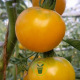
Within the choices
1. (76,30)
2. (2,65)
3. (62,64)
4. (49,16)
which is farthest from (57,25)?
(76,30)

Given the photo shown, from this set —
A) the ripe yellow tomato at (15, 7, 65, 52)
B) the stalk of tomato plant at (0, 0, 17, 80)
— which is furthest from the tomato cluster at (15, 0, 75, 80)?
the stalk of tomato plant at (0, 0, 17, 80)

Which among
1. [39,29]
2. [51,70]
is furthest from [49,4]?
[51,70]

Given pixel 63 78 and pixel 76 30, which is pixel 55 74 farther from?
pixel 76 30

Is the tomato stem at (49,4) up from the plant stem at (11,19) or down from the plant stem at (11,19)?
up

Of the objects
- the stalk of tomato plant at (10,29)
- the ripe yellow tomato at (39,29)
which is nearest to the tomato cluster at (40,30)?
the ripe yellow tomato at (39,29)

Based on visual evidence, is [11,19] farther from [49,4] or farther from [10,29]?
[49,4]

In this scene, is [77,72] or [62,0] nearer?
[62,0]

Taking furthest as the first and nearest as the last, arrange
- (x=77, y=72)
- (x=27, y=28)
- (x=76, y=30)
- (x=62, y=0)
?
(x=76, y=30), (x=77, y=72), (x=62, y=0), (x=27, y=28)

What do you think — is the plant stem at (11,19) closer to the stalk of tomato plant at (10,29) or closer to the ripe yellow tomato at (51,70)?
the stalk of tomato plant at (10,29)
